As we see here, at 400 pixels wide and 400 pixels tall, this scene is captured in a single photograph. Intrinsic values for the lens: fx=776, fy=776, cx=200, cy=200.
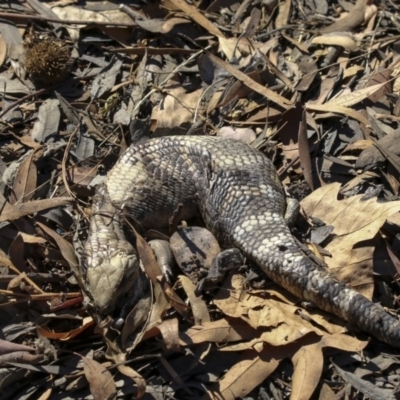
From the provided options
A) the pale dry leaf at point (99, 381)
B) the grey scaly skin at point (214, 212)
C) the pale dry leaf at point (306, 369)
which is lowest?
the pale dry leaf at point (99, 381)

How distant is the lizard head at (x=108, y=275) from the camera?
14.9ft

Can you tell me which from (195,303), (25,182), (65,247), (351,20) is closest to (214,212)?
(195,303)

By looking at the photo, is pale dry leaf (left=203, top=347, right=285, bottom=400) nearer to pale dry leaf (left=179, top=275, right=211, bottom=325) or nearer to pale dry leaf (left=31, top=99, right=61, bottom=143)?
pale dry leaf (left=179, top=275, right=211, bottom=325)

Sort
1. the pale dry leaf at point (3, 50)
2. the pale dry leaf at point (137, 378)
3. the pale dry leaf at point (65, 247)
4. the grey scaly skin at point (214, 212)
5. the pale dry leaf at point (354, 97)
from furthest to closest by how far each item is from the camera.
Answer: the pale dry leaf at point (3, 50) < the pale dry leaf at point (354, 97) < the pale dry leaf at point (65, 247) < the grey scaly skin at point (214, 212) < the pale dry leaf at point (137, 378)

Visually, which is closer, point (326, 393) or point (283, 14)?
point (326, 393)

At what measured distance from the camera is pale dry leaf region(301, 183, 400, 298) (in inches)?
187

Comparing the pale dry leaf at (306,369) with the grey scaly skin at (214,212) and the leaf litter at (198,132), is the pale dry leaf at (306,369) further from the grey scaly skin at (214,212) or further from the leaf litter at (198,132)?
the grey scaly skin at (214,212)

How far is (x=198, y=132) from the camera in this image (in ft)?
19.4

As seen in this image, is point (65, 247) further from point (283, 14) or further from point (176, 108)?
point (283, 14)

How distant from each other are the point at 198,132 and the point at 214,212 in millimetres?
921

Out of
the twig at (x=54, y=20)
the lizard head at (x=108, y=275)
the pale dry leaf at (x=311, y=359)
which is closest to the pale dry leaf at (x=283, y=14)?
the twig at (x=54, y=20)

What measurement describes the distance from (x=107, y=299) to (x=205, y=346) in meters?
0.64

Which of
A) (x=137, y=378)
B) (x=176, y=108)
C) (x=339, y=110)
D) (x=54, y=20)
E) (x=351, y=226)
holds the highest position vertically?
(x=54, y=20)

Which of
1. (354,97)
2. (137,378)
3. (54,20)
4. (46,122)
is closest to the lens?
(137,378)
